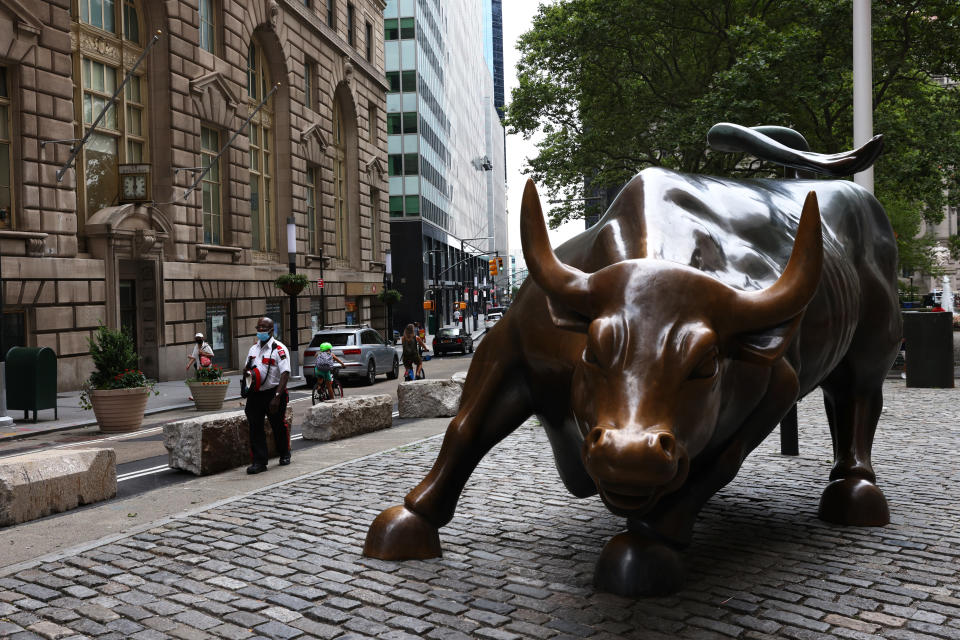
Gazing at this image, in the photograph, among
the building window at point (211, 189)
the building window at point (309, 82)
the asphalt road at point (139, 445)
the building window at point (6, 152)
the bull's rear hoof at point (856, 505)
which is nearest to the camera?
the bull's rear hoof at point (856, 505)

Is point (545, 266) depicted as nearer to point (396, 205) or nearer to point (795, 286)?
point (795, 286)

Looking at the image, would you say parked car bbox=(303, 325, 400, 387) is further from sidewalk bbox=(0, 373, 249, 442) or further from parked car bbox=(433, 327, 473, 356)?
parked car bbox=(433, 327, 473, 356)

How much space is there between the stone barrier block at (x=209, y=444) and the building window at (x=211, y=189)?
1887 cm

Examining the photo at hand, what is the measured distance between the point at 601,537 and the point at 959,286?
3471 inches

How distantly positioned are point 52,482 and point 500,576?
15.4 ft

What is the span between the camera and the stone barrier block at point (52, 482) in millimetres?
7035

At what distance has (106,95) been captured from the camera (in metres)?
23.2

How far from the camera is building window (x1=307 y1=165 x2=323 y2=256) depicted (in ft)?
121

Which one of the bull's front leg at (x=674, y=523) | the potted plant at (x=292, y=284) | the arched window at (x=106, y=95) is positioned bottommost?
the bull's front leg at (x=674, y=523)

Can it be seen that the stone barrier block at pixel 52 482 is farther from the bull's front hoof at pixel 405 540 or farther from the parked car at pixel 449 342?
the parked car at pixel 449 342

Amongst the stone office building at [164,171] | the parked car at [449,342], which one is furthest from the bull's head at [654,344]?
the parked car at [449,342]

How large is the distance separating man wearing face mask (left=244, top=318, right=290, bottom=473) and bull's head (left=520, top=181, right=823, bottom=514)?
6.23m

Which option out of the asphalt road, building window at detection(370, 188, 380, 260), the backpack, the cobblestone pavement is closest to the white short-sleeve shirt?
the asphalt road

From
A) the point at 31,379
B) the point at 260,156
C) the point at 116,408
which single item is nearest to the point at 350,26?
the point at 260,156
